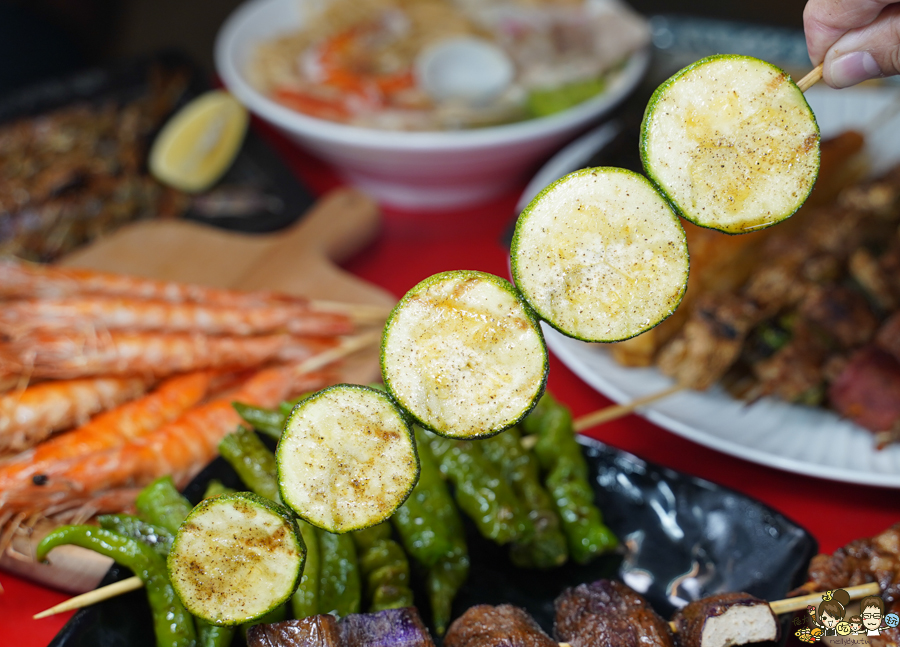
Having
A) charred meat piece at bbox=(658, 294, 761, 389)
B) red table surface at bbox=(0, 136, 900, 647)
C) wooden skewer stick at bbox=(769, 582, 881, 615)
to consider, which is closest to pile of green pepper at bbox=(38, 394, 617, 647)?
wooden skewer stick at bbox=(769, 582, 881, 615)

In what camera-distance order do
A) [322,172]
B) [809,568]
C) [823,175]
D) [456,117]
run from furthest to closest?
[322,172] → [456,117] → [823,175] → [809,568]

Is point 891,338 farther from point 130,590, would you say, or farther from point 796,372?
point 130,590

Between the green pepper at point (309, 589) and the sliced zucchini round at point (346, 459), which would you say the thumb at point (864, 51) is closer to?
the sliced zucchini round at point (346, 459)

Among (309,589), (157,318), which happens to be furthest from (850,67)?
(157,318)

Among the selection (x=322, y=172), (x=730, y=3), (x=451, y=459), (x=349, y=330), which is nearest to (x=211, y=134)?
(x=322, y=172)

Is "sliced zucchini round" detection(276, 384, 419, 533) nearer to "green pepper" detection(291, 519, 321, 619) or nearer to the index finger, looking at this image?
"green pepper" detection(291, 519, 321, 619)

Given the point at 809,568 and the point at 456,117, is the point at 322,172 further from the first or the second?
the point at 809,568
